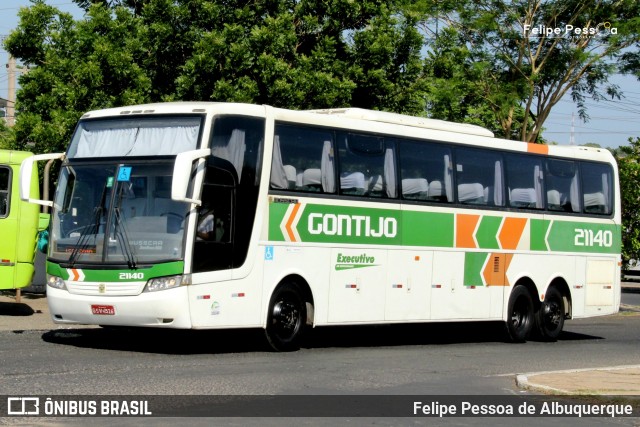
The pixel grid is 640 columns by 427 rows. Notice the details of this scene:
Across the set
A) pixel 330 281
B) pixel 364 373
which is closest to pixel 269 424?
pixel 364 373

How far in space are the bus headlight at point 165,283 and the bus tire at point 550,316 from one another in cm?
878

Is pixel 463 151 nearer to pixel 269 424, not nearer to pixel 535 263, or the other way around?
pixel 535 263

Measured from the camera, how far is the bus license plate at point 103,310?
15703 mm

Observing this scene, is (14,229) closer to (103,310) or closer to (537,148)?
(103,310)

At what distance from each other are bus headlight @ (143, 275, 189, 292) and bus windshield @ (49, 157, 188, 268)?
24cm

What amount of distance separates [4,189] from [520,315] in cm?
941

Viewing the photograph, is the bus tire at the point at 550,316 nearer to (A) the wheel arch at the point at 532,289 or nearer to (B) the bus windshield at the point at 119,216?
(A) the wheel arch at the point at 532,289

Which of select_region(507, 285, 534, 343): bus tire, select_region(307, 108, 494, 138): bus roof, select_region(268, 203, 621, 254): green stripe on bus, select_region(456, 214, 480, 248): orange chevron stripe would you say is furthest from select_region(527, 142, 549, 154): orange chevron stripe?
select_region(507, 285, 534, 343): bus tire

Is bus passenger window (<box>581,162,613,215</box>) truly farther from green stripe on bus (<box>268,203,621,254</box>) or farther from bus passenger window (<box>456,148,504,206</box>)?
bus passenger window (<box>456,148,504,206</box>)

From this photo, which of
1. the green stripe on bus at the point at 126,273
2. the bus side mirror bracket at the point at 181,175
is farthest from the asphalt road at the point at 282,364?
the bus side mirror bracket at the point at 181,175

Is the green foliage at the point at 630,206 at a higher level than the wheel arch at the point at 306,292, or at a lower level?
higher

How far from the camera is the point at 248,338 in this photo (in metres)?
19.5

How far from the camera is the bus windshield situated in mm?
15688

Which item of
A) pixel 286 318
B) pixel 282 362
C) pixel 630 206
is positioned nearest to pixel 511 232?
pixel 286 318
